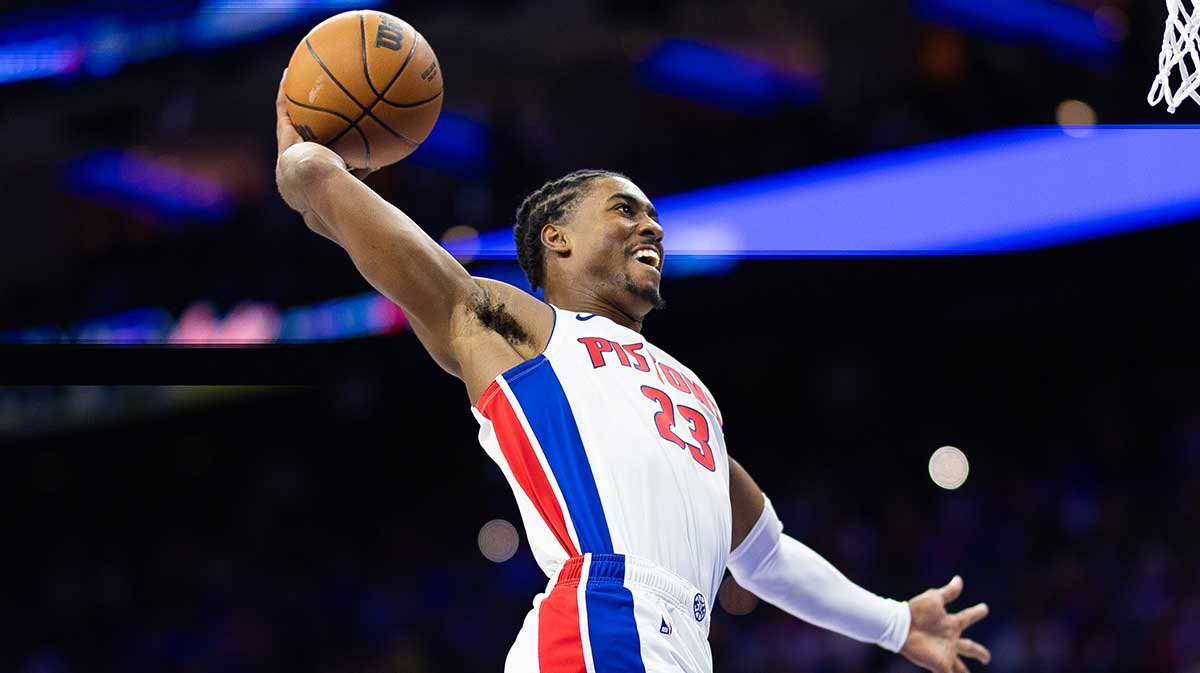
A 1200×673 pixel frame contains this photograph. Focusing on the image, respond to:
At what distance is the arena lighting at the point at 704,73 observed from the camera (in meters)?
11.9

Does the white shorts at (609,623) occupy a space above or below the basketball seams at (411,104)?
below

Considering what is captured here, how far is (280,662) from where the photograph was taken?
12.1 m

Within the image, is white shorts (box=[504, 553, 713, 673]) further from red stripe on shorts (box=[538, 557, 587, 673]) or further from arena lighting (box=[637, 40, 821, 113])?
arena lighting (box=[637, 40, 821, 113])

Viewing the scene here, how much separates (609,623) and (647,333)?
7419 millimetres

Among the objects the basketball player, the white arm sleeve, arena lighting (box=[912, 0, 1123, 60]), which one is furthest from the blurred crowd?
the basketball player

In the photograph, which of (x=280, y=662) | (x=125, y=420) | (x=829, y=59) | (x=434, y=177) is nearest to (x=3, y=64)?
(x=434, y=177)

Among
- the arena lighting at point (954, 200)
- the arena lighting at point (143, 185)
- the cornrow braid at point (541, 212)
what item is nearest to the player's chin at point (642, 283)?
the cornrow braid at point (541, 212)

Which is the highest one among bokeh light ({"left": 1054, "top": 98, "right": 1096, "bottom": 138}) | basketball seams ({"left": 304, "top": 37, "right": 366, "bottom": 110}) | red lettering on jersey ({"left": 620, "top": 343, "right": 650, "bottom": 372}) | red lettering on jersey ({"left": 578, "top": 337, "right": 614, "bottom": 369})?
bokeh light ({"left": 1054, "top": 98, "right": 1096, "bottom": 138})

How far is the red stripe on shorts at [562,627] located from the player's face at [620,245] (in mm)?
898

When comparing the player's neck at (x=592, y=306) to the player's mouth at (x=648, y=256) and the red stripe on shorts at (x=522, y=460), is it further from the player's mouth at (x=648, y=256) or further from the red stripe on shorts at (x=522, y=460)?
the red stripe on shorts at (x=522, y=460)

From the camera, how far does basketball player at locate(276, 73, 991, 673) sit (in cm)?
284

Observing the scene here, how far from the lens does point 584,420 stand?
9.90 ft

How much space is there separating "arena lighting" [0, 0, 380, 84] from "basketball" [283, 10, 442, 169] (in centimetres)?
718

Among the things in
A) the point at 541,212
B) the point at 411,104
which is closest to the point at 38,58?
the point at 411,104
